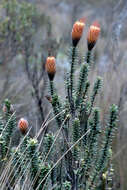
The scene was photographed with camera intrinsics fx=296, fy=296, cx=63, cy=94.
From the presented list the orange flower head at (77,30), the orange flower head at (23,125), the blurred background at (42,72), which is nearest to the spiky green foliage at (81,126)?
the orange flower head at (77,30)

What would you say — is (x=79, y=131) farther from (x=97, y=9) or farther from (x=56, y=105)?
(x=97, y=9)

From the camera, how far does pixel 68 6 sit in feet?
55.1

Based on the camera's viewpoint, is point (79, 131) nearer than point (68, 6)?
Yes

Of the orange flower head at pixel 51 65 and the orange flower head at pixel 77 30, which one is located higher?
the orange flower head at pixel 77 30

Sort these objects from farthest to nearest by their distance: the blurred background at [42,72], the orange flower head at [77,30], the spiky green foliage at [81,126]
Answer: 1. the blurred background at [42,72]
2. the spiky green foliage at [81,126]
3. the orange flower head at [77,30]

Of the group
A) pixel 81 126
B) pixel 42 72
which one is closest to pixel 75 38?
pixel 81 126

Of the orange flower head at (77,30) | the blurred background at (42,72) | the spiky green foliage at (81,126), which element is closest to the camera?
the orange flower head at (77,30)

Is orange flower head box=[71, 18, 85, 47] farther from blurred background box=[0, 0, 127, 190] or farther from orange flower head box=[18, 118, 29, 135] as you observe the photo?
blurred background box=[0, 0, 127, 190]

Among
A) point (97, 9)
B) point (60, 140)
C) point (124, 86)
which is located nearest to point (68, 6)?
point (97, 9)

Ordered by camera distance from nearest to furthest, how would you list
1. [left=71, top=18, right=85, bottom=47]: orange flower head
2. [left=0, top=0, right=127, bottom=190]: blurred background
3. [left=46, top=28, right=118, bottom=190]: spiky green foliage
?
[left=71, top=18, right=85, bottom=47]: orange flower head, [left=46, top=28, right=118, bottom=190]: spiky green foliage, [left=0, top=0, right=127, bottom=190]: blurred background

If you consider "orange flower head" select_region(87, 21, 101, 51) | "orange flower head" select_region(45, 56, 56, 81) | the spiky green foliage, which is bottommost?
the spiky green foliage

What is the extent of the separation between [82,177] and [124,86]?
185cm

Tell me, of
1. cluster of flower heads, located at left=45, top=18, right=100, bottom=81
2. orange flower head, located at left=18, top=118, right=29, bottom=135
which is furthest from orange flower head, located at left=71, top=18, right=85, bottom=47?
orange flower head, located at left=18, top=118, right=29, bottom=135

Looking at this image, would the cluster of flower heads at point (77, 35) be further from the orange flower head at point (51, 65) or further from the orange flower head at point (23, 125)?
the orange flower head at point (23, 125)
